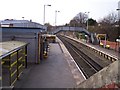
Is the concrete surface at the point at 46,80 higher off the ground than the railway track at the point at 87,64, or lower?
higher

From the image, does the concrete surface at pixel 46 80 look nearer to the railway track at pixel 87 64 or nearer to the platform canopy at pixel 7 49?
the platform canopy at pixel 7 49

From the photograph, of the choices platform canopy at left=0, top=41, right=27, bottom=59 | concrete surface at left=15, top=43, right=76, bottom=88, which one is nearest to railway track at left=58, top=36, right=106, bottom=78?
concrete surface at left=15, top=43, right=76, bottom=88

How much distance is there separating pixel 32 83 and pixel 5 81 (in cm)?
151

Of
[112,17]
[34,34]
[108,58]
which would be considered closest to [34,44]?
[34,34]

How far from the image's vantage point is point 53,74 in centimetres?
1405

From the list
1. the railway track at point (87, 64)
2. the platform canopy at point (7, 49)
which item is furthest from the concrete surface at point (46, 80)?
the railway track at point (87, 64)

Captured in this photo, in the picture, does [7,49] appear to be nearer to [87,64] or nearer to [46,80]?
[46,80]

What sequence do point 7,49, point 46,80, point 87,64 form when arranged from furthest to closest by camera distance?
point 87,64 < point 46,80 < point 7,49

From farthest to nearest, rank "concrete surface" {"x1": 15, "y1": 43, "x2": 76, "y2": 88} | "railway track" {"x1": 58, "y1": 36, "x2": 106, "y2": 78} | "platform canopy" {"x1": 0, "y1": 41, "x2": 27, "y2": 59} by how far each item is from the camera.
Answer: "railway track" {"x1": 58, "y1": 36, "x2": 106, "y2": 78} < "concrete surface" {"x1": 15, "y1": 43, "x2": 76, "y2": 88} < "platform canopy" {"x1": 0, "y1": 41, "x2": 27, "y2": 59}

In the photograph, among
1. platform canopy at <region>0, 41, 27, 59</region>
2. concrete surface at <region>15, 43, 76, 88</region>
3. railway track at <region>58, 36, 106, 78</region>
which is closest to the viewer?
platform canopy at <region>0, 41, 27, 59</region>

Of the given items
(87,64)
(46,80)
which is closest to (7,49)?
(46,80)

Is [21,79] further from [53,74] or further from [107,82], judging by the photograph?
[107,82]

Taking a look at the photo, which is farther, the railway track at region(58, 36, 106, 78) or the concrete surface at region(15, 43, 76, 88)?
the railway track at region(58, 36, 106, 78)

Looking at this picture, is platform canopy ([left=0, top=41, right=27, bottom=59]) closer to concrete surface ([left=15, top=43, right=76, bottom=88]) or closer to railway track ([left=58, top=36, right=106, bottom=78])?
concrete surface ([left=15, top=43, right=76, bottom=88])
